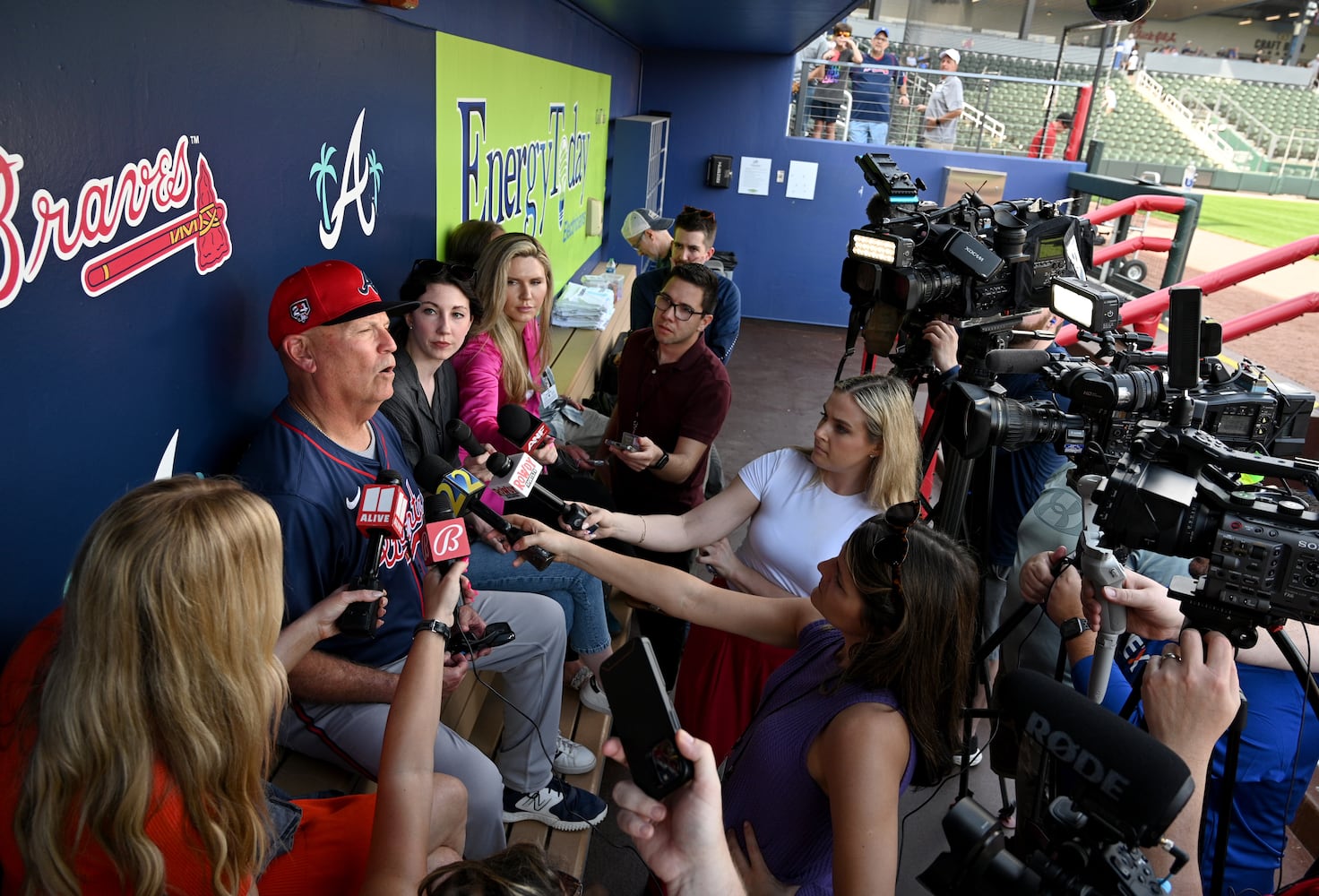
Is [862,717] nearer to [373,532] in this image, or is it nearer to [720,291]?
[373,532]

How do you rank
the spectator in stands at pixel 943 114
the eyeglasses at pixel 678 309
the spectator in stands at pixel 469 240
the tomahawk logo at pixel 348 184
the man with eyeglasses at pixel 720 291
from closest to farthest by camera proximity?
the tomahawk logo at pixel 348 184 → the eyeglasses at pixel 678 309 → the spectator in stands at pixel 469 240 → the man with eyeglasses at pixel 720 291 → the spectator in stands at pixel 943 114

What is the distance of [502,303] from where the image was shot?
3260 millimetres

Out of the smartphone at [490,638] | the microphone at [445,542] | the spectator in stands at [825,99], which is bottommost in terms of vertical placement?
the smartphone at [490,638]

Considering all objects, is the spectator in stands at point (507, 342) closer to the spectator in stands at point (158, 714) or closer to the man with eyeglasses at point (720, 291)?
the man with eyeglasses at point (720, 291)

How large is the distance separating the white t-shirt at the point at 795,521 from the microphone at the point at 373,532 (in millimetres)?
1155

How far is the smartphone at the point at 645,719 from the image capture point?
3.58 ft


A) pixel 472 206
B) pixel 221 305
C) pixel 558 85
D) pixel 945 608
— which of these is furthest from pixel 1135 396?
pixel 558 85

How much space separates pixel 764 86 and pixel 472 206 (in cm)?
689

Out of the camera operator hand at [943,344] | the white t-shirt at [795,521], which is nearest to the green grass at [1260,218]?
the camera operator hand at [943,344]

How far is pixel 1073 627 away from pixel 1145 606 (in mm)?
162

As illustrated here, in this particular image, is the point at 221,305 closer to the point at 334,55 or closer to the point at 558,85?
the point at 334,55

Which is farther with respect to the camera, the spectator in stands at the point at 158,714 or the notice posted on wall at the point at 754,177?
the notice posted on wall at the point at 754,177

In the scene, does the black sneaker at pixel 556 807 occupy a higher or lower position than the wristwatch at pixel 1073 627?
lower

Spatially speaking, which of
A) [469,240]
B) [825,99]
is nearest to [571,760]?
[469,240]
